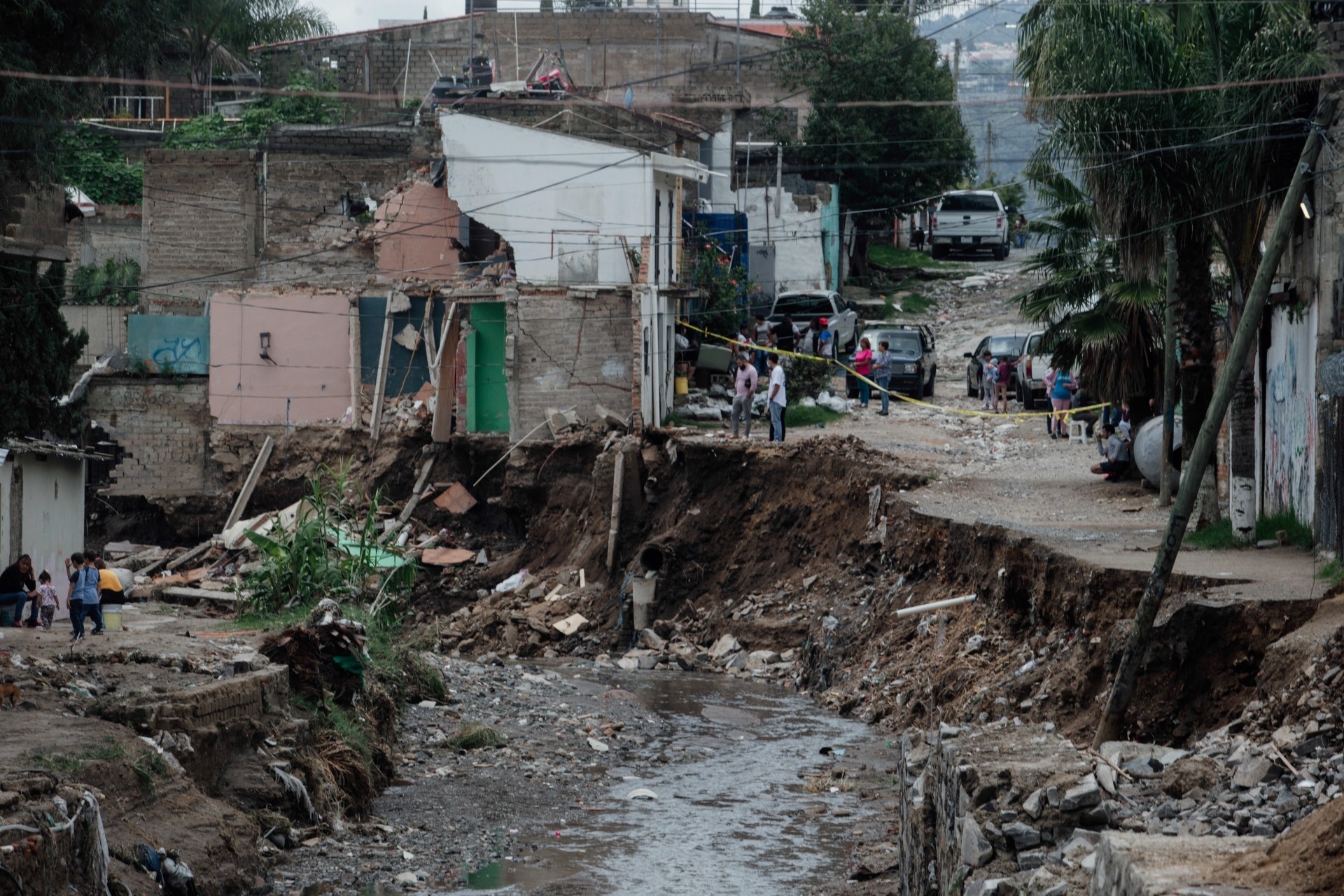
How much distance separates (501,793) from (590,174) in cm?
1854

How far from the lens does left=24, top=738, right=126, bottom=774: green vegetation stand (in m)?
10.8

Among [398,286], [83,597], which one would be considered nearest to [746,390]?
[398,286]

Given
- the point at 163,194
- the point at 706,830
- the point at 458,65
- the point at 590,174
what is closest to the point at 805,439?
the point at 590,174

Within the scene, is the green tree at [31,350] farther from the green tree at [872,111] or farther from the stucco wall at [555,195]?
the green tree at [872,111]

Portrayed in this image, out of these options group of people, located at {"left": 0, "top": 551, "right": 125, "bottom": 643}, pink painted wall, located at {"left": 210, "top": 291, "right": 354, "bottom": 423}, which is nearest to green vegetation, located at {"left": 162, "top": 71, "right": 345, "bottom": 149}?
pink painted wall, located at {"left": 210, "top": 291, "right": 354, "bottom": 423}

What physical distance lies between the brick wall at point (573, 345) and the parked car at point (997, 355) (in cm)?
952

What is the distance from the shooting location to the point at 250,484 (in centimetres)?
3316

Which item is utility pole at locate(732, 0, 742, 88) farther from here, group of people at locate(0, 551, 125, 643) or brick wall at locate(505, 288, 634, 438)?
group of people at locate(0, 551, 125, 643)

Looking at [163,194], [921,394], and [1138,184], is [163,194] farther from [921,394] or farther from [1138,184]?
[1138,184]

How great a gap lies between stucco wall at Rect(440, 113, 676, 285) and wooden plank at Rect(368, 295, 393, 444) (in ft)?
9.94

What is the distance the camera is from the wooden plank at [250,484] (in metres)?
32.6

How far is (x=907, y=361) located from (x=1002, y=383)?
243 centimetres

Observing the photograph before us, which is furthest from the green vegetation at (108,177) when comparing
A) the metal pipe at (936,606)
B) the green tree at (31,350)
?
the metal pipe at (936,606)

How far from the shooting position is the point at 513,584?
28.5m
